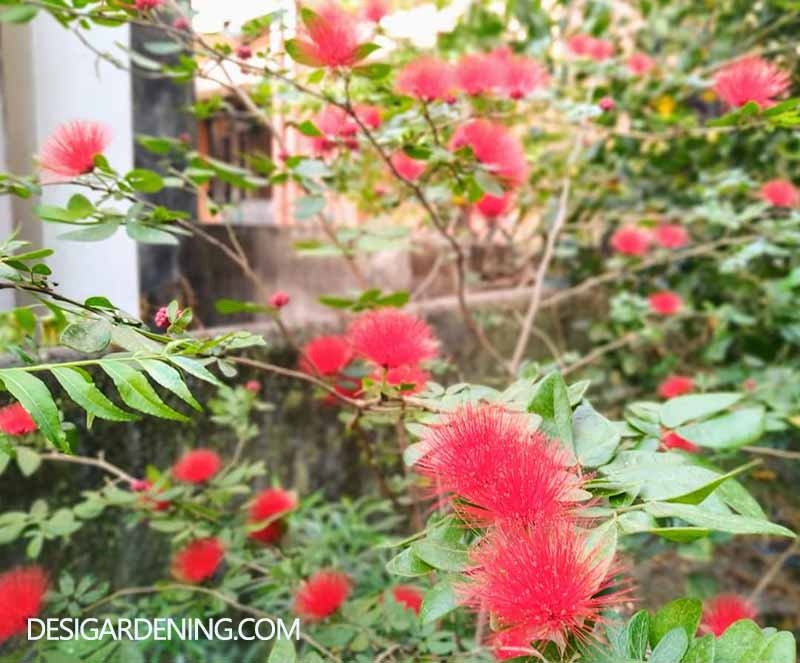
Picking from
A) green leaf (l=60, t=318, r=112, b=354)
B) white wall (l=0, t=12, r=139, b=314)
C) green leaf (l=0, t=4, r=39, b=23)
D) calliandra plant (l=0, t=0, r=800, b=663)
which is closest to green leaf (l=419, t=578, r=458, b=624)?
calliandra plant (l=0, t=0, r=800, b=663)

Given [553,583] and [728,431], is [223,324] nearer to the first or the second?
[728,431]

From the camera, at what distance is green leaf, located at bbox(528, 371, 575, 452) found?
62 cm

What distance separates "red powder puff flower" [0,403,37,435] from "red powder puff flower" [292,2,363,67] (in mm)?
614

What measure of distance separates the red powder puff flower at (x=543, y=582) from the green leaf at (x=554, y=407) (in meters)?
0.14

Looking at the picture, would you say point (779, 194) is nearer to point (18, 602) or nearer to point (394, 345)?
point (394, 345)

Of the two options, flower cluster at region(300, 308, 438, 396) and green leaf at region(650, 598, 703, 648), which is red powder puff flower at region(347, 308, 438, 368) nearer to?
flower cluster at region(300, 308, 438, 396)

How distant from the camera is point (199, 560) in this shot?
1.11m

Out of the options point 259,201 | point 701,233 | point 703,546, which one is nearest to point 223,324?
point 259,201

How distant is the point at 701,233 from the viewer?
218cm

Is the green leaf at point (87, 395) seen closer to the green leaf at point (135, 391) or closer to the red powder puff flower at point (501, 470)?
the green leaf at point (135, 391)

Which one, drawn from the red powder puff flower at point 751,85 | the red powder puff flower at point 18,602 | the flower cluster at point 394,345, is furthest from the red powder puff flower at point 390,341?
the red powder puff flower at point 751,85

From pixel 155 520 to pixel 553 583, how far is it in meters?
0.88

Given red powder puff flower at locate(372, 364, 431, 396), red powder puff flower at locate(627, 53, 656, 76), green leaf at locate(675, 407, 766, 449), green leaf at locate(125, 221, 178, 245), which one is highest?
red powder puff flower at locate(627, 53, 656, 76)

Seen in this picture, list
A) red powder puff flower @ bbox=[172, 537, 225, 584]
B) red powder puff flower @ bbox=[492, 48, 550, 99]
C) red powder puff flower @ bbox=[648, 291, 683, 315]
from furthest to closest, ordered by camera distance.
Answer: red powder puff flower @ bbox=[648, 291, 683, 315], red powder puff flower @ bbox=[492, 48, 550, 99], red powder puff flower @ bbox=[172, 537, 225, 584]
